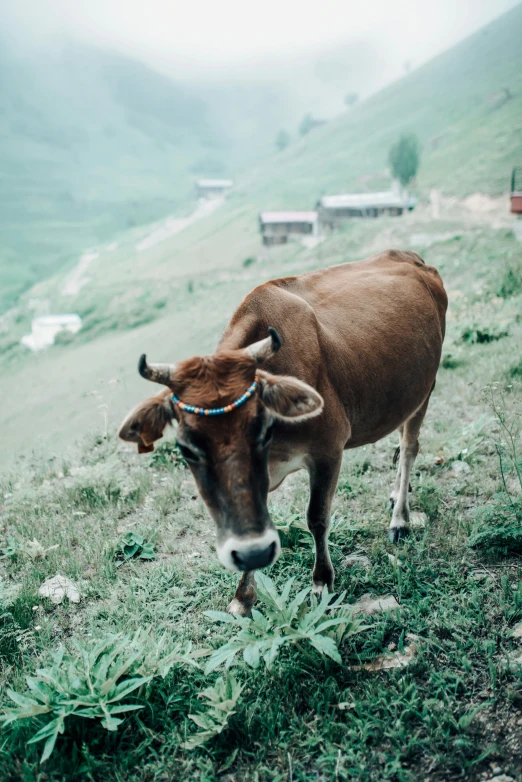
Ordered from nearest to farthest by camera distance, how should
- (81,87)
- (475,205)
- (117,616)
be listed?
(117,616)
(475,205)
(81,87)

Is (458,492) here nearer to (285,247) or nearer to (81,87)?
(285,247)

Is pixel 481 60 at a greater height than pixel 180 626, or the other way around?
pixel 481 60

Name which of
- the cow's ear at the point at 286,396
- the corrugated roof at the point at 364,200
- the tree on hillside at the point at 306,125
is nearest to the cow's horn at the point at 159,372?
the cow's ear at the point at 286,396

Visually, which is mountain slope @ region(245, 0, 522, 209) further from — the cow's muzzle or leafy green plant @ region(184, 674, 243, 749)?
leafy green plant @ region(184, 674, 243, 749)

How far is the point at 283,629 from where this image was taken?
2.70 m

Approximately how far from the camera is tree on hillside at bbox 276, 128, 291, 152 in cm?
7900

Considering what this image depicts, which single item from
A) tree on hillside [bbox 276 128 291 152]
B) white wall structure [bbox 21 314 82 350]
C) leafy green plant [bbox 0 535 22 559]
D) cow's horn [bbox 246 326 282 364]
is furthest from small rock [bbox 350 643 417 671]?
tree on hillside [bbox 276 128 291 152]

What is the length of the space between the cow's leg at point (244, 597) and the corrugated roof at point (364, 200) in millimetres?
26810

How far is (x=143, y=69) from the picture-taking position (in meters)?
101

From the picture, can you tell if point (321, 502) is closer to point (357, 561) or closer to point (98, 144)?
point (357, 561)

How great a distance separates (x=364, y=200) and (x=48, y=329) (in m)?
19.1

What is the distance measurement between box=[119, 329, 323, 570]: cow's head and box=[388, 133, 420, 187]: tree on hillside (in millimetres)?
31442

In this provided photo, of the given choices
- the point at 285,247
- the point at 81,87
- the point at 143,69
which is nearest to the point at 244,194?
the point at 285,247

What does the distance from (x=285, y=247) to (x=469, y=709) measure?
2939 centimetres
